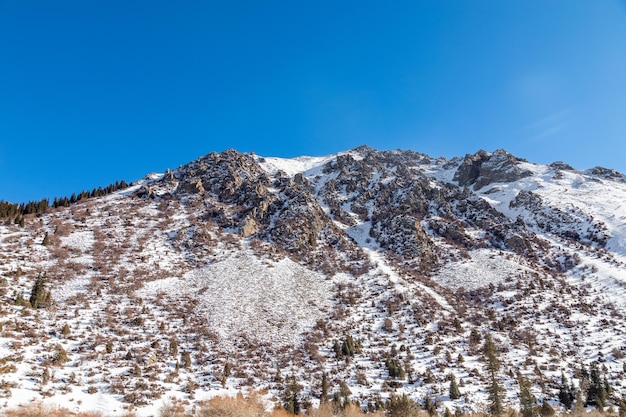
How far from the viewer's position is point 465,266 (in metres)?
54.8

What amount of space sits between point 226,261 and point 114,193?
36991 millimetres

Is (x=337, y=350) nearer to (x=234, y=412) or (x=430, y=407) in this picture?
→ (x=430, y=407)

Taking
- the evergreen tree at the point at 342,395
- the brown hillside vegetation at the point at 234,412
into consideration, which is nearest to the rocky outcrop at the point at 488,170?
the brown hillside vegetation at the point at 234,412

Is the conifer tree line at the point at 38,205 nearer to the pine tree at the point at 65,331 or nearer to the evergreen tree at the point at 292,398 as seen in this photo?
the pine tree at the point at 65,331

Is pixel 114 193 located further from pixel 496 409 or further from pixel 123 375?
pixel 496 409

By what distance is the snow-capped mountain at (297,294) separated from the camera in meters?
26.5

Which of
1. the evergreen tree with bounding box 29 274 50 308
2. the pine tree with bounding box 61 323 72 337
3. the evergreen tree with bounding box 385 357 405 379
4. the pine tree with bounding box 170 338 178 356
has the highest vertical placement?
the evergreen tree with bounding box 29 274 50 308

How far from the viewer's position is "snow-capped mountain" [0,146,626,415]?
1042 inches

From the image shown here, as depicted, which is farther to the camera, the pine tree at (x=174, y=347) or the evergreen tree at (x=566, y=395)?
the pine tree at (x=174, y=347)

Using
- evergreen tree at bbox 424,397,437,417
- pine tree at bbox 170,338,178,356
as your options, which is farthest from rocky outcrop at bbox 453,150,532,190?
pine tree at bbox 170,338,178,356

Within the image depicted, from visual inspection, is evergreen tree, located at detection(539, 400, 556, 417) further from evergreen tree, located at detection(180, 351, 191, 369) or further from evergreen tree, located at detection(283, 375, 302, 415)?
evergreen tree, located at detection(180, 351, 191, 369)

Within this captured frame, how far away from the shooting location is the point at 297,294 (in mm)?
42969

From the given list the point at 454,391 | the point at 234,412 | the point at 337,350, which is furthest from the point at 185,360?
the point at 454,391

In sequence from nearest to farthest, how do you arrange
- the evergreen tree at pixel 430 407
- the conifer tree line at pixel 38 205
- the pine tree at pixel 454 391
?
the evergreen tree at pixel 430 407 → the pine tree at pixel 454 391 → the conifer tree line at pixel 38 205
